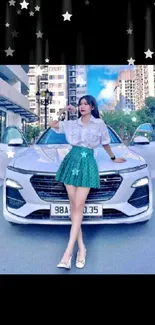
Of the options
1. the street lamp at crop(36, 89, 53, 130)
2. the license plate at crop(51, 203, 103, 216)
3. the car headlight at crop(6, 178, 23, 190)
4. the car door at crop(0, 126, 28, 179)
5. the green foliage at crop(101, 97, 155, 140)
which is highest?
the street lamp at crop(36, 89, 53, 130)

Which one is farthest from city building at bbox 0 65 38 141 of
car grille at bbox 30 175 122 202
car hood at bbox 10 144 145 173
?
car grille at bbox 30 175 122 202

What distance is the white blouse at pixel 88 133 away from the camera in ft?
6.84

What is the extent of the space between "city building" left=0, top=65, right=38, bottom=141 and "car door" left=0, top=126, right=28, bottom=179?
0.05m

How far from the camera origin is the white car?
2219mm

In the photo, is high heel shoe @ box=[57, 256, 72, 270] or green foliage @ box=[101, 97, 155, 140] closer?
high heel shoe @ box=[57, 256, 72, 270]

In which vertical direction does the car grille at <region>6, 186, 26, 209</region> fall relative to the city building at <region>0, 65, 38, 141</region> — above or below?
below

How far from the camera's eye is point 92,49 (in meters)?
2.40

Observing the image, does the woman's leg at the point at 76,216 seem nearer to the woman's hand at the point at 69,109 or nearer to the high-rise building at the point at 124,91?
the woman's hand at the point at 69,109

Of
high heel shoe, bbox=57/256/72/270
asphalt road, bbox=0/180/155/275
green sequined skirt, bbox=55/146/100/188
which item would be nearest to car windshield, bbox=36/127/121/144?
green sequined skirt, bbox=55/146/100/188

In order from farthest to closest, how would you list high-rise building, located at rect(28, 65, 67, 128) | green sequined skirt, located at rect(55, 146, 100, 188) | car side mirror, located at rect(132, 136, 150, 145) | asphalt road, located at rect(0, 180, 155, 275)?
1. car side mirror, located at rect(132, 136, 150, 145)
2. high-rise building, located at rect(28, 65, 67, 128)
3. asphalt road, located at rect(0, 180, 155, 275)
4. green sequined skirt, located at rect(55, 146, 100, 188)

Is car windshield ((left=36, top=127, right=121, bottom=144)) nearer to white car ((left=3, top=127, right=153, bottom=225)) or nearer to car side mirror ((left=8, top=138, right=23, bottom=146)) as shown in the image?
white car ((left=3, top=127, right=153, bottom=225))

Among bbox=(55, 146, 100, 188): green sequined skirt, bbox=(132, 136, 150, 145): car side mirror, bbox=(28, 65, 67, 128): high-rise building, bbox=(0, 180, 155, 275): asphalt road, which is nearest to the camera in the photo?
bbox=(55, 146, 100, 188): green sequined skirt

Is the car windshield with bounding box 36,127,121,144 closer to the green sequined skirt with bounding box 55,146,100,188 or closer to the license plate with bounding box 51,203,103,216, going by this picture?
the green sequined skirt with bounding box 55,146,100,188
